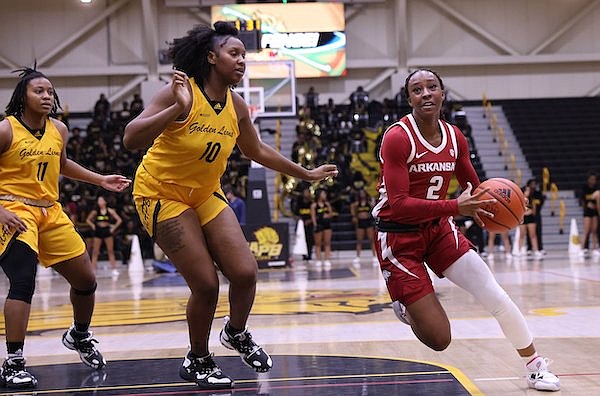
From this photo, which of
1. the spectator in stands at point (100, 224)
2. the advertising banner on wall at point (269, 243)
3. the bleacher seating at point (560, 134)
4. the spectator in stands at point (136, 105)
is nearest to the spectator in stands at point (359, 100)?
the bleacher seating at point (560, 134)

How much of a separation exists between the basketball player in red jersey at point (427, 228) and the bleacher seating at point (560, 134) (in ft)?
60.1

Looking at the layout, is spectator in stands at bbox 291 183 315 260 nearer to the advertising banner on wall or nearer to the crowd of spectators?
the crowd of spectators

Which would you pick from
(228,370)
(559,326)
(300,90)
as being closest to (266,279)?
(559,326)

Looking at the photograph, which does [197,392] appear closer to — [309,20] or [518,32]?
[309,20]

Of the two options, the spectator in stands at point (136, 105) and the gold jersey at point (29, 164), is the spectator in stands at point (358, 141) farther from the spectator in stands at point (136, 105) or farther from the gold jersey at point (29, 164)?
the gold jersey at point (29, 164)

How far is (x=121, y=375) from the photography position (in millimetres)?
4809

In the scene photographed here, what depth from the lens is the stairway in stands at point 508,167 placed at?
66.4 ft

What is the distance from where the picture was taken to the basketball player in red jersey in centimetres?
428

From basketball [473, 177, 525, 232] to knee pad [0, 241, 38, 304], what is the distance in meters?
2.65

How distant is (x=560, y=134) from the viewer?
23.8 m

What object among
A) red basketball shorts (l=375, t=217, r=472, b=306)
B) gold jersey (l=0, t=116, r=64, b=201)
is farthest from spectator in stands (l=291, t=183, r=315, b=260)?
red basketball shorts (l=375, t=217, r=472, b=306)

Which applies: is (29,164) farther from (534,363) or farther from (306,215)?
(306,215)

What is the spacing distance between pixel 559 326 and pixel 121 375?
11.2 feet

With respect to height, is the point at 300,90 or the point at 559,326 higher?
the point at 300,90
